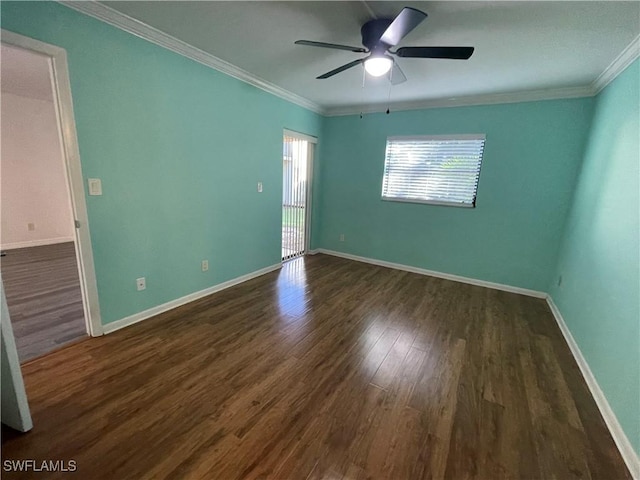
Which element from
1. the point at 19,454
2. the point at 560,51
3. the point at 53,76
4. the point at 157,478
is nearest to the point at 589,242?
the point at 560,51

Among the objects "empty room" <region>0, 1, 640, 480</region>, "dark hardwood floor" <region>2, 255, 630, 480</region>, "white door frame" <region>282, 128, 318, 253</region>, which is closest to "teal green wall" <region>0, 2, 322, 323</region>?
"empty room" <region>0, 1, 640, 480</region>

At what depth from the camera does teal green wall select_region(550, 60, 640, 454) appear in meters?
1.60

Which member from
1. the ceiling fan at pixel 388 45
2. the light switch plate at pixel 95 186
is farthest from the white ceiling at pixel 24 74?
Answer: the ceiling fan at pixel 388 45

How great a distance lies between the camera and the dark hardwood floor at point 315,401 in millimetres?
1349

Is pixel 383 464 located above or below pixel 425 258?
below

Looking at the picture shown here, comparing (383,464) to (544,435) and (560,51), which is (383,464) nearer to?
(544,435)

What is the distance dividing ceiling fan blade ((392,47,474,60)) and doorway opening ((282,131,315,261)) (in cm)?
254

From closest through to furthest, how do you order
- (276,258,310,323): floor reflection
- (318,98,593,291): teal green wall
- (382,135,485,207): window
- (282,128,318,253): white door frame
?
(276,258,310,323): floor reflection → (318,98,593,291): teal green wall → (382,135,485,207): window → (282,128,318,253): white door frame

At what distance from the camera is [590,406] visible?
1.80 m

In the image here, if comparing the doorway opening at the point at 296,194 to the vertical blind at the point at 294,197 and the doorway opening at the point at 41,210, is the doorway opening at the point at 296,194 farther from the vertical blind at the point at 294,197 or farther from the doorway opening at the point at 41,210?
the doorway opening at the point at 41,210

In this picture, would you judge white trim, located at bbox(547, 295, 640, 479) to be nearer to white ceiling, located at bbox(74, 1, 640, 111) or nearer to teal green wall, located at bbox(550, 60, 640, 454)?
teal green wall, located at bbox(550, 60, 640, 454)

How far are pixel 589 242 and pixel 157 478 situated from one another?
358 centimetres

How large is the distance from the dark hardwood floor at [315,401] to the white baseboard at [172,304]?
3.4 inches

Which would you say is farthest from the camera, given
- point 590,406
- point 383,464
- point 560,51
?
point 560,51
